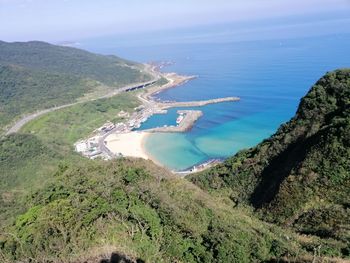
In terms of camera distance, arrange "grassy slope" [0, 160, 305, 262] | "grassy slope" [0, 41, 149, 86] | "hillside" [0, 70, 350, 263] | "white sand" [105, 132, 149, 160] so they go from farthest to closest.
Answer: "grassy slope" [0, 41, 149, 86]
"white sand" [105, 132, 149, 160]
"hillside" [0, 70, 350, 263]
"grassy slope" [0, 160, 305, 262]

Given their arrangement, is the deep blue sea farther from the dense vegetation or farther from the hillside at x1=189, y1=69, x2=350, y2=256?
the dense vegetation

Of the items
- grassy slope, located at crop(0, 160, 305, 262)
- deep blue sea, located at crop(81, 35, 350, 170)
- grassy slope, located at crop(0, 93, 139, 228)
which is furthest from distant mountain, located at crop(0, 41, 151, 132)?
grassy slope, located at crop(0, 160, 305, 262)

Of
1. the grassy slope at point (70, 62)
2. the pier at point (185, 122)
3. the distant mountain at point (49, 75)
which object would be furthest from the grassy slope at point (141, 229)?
the grassy slope at point (70, 62)

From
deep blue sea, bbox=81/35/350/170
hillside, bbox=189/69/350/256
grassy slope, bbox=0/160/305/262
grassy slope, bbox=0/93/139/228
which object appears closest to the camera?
grassy slope, bbox=0/160/305/262

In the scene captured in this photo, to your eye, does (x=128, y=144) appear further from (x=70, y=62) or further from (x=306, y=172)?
(x=70, y=62)

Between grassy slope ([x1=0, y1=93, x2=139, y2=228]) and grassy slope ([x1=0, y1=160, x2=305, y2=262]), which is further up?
grassy slope ([x1=0, y1=160, x2=305, y2=262])

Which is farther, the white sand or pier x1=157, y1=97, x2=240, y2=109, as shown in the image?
pier x1=157, y1=97, x2=240, y2=109

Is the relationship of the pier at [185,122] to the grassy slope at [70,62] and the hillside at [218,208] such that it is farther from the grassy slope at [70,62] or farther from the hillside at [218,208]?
the grassy slope at [70,62]
